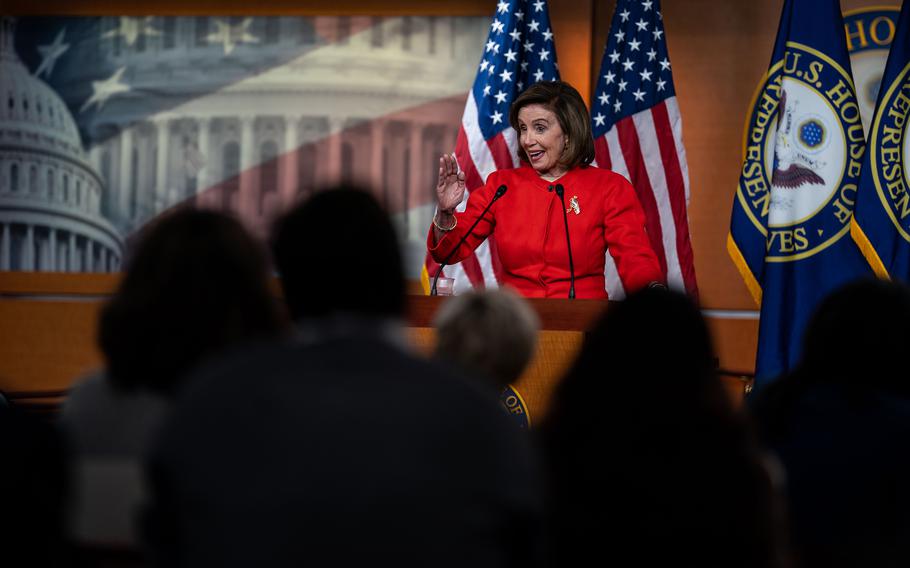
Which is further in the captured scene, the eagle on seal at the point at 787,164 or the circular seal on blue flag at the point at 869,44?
the circular seal on blue flag at the point at 869,44

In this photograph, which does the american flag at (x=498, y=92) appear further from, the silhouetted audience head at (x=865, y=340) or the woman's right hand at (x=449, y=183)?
the silhouetted audience head at (x=865, y=340)

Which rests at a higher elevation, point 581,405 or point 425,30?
point 425,30

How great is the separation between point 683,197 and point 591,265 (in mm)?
937

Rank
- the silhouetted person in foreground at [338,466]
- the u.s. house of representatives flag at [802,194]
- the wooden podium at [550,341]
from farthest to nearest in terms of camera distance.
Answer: the u.s. house of representatives flag at [802,194] → the wooden podium at [550,341] → the silhouetted person in foreground at [338,466]

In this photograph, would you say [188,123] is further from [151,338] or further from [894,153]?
[151,338]

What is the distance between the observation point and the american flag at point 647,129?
4.66m

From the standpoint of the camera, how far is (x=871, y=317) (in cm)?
191

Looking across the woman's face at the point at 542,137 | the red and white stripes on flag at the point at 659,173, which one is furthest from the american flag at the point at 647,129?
the woman's face at the point at 542,137

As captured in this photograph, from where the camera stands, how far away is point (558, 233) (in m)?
3.92

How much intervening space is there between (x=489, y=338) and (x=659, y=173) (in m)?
3.06

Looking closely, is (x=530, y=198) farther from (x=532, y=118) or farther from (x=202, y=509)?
(x=202, y=509)

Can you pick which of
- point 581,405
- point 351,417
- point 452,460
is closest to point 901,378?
point 581,405

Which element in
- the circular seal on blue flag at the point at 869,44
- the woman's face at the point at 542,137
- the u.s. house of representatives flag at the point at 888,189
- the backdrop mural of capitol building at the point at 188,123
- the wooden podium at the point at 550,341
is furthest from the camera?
the backdrop mural of capitol building at the point at 188,123

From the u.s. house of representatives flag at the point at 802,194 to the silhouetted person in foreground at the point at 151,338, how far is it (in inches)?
117
